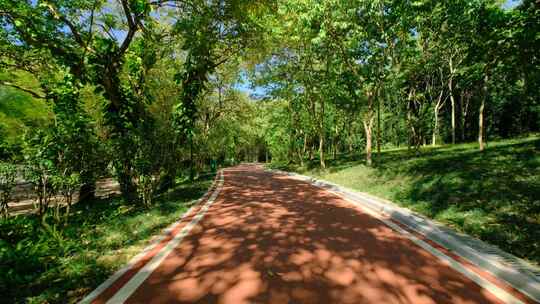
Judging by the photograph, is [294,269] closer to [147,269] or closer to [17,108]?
[147,269]

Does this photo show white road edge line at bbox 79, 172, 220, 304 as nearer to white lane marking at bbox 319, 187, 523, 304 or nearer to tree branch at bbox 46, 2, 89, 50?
white lane marking at bbox 319, 187, 523, 304

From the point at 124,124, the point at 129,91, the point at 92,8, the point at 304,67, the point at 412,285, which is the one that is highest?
the point at 304,67

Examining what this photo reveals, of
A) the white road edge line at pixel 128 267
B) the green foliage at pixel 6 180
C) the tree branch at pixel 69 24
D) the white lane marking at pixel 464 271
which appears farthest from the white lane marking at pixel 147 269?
the tree branch at pixel 69 24

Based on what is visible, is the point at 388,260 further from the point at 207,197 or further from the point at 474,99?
the point at 474,99

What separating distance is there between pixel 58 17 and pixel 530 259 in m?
11.7

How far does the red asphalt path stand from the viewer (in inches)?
118

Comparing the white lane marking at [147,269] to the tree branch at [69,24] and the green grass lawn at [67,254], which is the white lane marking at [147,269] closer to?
the green grass lawn at [67,254]

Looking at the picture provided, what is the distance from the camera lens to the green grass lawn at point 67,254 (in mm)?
3225

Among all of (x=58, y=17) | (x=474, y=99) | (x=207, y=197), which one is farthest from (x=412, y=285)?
(x=474, y=99)

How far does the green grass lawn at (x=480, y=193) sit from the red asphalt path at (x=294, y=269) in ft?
4.62

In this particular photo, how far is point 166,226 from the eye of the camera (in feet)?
19.1

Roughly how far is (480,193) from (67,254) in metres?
9.29

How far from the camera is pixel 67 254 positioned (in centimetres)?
438

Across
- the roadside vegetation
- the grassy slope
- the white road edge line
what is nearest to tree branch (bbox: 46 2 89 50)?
the roadside vegetation
